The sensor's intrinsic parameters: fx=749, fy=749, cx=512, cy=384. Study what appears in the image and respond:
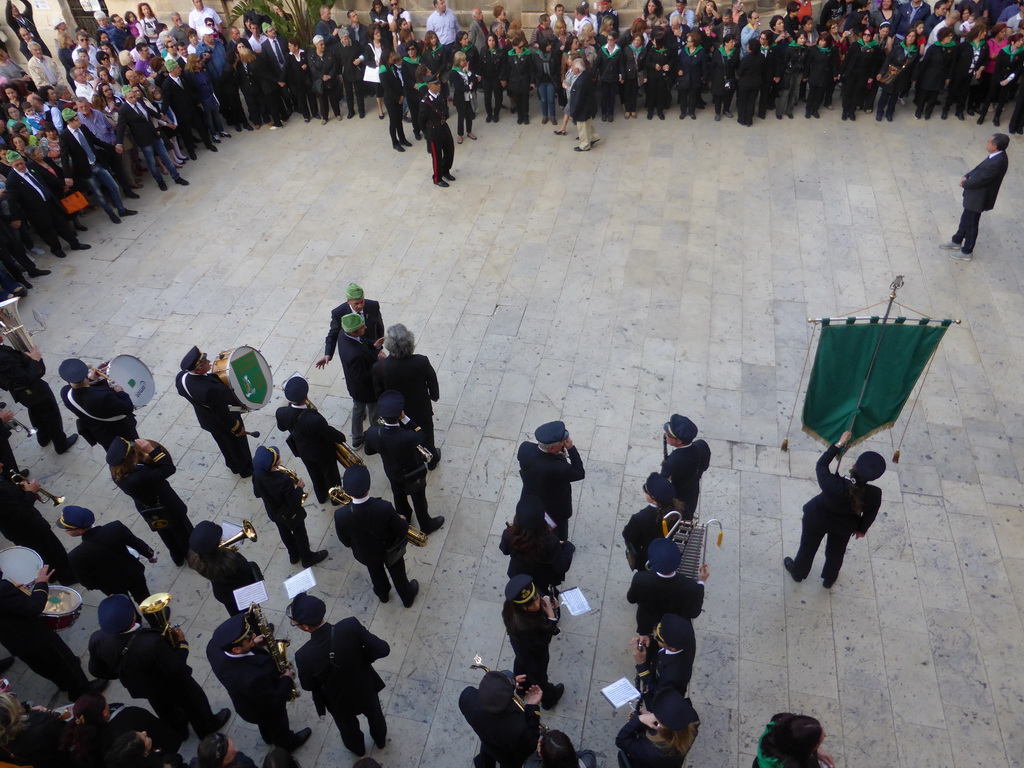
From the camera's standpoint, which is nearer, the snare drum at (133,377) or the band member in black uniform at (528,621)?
the band member in black uniform at (528,621)

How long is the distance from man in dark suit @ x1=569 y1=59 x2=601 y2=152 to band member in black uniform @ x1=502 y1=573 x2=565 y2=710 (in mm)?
9465

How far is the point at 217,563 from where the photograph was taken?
17.0 ft

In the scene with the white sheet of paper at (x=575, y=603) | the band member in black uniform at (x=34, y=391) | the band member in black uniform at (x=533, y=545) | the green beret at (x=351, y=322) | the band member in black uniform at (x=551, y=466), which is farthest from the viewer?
the band member in black uniform at (x=34, y=391)

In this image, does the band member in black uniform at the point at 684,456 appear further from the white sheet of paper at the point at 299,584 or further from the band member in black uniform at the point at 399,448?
the white sheet of paper at the point at 299,584

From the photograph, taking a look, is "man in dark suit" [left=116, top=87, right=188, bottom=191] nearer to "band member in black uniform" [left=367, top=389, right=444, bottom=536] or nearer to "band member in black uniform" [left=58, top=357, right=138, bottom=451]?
"band member in black uniform" [left=58, top=357, right=138, bottom=451]

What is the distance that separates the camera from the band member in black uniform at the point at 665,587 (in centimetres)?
474

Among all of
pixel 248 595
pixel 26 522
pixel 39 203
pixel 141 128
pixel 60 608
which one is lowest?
pixel 60 608

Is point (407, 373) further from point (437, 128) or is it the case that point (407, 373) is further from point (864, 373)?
point (437, 128)

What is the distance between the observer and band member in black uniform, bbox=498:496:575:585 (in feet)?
16.6

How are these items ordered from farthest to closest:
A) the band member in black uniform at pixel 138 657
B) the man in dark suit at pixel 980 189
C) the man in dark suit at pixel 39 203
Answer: the man in dark suit at pixel 39 203
the man in dark suit at pixel 980 189
the band member in black uniform at pixel 138 657

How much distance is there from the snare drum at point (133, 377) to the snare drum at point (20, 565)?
187 cm

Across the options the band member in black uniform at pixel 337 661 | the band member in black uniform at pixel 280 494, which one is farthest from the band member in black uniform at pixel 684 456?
the band member in black uniform at pixel 280 494

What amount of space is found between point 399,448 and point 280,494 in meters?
0.98

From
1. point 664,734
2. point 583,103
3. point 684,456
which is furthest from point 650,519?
point 583,103
